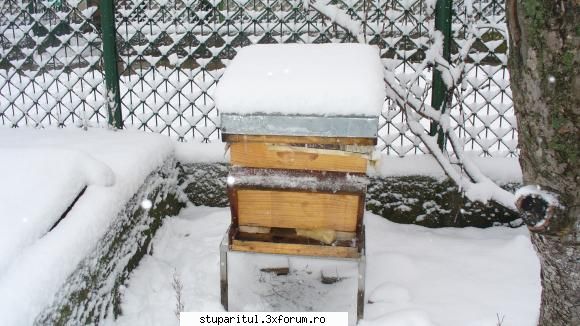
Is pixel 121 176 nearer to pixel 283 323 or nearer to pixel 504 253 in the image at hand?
pixel 283 323

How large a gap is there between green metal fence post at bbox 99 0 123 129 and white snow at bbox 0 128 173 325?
2.48 ft

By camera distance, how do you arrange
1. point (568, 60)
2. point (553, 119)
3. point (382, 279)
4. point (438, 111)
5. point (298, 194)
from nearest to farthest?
point (568, 60) → point (553, 119) → point (298, 194) → point (382, 279) → point (438, 111)

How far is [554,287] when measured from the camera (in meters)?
2.63

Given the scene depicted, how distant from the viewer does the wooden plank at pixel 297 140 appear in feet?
9.87

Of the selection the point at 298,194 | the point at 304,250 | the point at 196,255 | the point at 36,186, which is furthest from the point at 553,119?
the point at 196,255

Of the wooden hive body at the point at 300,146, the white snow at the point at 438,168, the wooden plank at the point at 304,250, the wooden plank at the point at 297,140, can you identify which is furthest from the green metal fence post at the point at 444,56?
the wooden plank at the point at 297,140

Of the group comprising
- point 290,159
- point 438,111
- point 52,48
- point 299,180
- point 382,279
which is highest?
point 52,48

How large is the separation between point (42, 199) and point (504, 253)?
10.7 feet

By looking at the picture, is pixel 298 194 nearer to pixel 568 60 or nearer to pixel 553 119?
pixel 553 119

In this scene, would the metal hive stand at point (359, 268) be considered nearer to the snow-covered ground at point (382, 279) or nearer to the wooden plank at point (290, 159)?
the snow-covered ground at point (382, 279)

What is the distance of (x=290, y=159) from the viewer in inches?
125

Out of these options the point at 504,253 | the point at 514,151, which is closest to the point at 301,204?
the point at 504,253

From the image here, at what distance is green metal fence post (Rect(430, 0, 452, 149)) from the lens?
4.87 m

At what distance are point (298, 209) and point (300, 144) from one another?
0.49m
